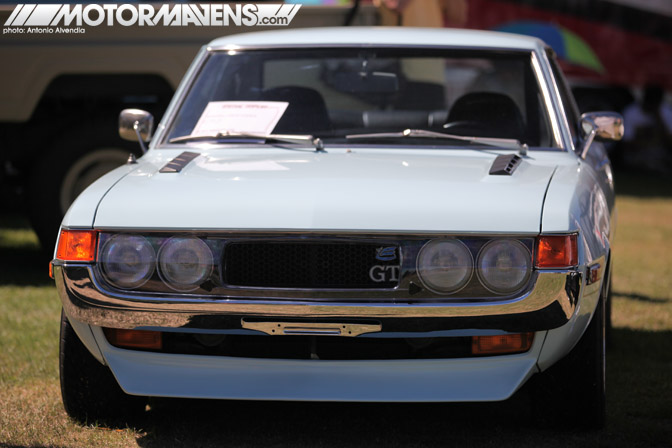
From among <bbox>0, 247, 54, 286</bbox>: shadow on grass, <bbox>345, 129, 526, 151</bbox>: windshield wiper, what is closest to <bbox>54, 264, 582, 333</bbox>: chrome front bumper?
<bbox>345, 129, 526, 151</bbox>: windshield wiper

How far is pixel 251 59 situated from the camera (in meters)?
4.80

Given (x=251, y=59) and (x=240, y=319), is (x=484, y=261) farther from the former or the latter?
(x=251, y=59)

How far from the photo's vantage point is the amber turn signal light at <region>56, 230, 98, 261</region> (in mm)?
3385

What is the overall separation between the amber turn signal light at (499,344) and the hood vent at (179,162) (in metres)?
1.26

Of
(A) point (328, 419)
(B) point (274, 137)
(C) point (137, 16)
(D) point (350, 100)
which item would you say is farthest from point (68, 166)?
(A) point (328, 419)

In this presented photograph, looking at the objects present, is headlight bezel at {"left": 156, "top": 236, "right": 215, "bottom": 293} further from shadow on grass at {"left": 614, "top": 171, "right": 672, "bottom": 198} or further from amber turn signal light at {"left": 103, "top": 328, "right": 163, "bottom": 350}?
shadow on grass at {"left": 614, "top": 171, "right": 672, "bottom": 198}

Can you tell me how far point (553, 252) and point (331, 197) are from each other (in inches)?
27.9

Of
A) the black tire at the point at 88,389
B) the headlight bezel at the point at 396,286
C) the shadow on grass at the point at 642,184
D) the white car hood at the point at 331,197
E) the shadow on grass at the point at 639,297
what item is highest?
the white car hood at the point at 331,197

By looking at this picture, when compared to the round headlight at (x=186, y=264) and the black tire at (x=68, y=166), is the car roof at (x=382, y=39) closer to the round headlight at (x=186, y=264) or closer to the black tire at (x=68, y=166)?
the round headlight at (x=186, y=264)

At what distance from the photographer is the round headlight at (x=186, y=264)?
11.0 feet

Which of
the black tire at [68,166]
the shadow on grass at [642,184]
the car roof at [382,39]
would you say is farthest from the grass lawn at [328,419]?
the shadow on grass at [642,184]

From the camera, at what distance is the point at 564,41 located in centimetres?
1688

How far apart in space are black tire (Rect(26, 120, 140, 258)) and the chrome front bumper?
418cm

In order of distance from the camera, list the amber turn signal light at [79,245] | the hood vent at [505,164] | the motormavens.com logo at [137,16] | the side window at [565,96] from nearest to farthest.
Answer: the amber turn signal light at [79,245] < the hood vent at [505,164] < the side window at [565,96] < the motormavens.com logo at [137,16]
